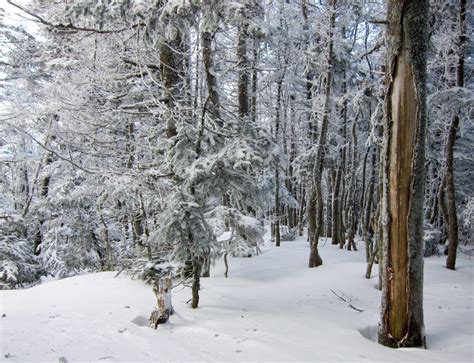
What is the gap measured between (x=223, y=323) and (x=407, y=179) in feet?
9.01


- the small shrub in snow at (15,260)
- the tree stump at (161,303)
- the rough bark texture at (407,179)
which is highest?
the rough bark texture at (407,179)

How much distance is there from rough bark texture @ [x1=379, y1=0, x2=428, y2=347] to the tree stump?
2563mm

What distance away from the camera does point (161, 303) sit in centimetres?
400

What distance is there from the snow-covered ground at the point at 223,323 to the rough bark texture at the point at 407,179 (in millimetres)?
381

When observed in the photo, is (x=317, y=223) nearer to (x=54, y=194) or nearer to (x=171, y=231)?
(x=171, y=231)

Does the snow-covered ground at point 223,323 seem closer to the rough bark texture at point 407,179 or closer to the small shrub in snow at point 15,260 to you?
the rough bark texture at point 407,179

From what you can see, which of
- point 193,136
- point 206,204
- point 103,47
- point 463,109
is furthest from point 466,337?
point 103,47

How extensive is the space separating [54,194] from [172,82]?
6906mm

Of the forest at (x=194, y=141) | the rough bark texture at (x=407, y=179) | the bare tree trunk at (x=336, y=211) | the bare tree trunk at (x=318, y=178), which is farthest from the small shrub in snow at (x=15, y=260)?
the bare tree trunk at (x=336, y=211)

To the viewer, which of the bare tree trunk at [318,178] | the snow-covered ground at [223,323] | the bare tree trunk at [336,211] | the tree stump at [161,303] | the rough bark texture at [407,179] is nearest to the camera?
the snow-covered ground at [223,323]

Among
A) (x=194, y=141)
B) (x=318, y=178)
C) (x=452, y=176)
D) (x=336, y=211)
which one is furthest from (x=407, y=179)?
(x=336, y=211)

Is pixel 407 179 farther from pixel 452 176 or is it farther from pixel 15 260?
pixel 15 260

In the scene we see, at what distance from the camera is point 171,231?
4.43 meters

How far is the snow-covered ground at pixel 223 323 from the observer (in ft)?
10.7
